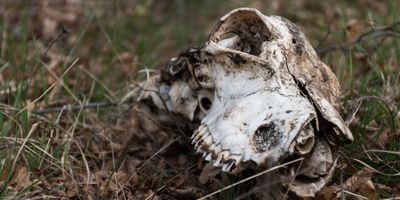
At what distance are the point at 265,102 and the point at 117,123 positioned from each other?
149 centimetres

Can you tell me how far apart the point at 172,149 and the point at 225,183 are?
64 cm

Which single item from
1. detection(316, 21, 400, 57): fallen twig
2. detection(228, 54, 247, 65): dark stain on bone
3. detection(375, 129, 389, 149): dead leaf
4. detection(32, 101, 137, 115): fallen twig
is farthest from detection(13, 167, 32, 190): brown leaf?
detection(316, 21, 400, 57): fallen twig

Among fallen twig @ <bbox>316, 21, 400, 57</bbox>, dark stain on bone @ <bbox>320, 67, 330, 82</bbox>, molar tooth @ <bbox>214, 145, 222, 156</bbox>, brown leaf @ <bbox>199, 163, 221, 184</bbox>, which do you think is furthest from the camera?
fallen twig @ <bbox>316, 21, 400, 57</bbox>

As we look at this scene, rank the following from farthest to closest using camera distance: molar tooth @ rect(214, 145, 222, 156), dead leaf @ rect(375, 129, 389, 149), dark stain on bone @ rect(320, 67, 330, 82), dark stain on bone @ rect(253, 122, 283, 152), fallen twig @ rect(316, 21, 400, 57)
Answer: fallen twig @ rect(316, 21, 400, 57) → dead leaf @ rect(375, 129, 389, 149) → dark stain on bone @ rect(320, 67, 330, 82) → molar tooth @ rect(214, 145, 222, 156) → dark stain on bone @ rect(253, 122, 283, 152)

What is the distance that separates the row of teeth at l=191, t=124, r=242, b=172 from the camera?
239 cm

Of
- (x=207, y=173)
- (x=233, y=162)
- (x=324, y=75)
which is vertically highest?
(x=324, y=75)

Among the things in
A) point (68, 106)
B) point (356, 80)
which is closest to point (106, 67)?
point (68, 106)

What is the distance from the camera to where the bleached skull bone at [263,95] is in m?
2.38

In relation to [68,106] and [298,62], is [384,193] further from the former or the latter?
[68,106]

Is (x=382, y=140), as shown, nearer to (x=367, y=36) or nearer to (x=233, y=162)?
(x=233, y=162)

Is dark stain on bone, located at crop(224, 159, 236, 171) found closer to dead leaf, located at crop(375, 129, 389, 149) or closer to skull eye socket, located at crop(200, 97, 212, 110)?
skull eye socket, located at crop(200, 97, 212, 110)

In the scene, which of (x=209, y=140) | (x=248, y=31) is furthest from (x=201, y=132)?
(x=248, y=31)

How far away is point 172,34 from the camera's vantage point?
5.57m

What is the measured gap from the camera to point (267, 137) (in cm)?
240
